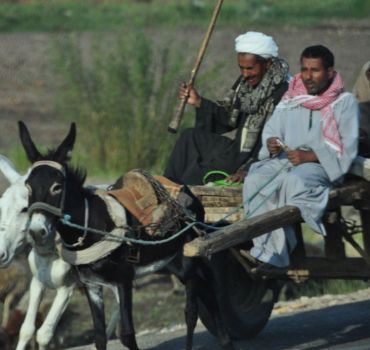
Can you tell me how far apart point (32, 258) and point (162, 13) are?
21.6m

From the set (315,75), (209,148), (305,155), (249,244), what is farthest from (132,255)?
(315,75)

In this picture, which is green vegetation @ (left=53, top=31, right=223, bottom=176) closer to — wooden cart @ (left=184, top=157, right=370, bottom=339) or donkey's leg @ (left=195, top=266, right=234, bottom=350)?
wooden cart @ (left=184, top=157, right=370, bottom=339)

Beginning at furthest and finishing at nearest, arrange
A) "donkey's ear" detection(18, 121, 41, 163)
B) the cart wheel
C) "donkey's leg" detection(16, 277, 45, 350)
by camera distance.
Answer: the cart wheel < "donkey's leg" detection(16, 277, 45, 350) < "donkey's ear" detection(18, 121, 41, 163)

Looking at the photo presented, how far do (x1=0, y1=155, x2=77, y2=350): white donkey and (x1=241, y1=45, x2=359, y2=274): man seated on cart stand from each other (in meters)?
1.40

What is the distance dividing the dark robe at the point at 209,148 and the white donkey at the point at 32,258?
1.26m

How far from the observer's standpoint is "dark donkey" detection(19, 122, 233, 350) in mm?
11078

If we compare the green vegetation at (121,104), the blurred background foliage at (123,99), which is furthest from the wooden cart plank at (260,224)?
the green vegetation at (121,104)

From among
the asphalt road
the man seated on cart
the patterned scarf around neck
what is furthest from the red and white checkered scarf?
the asphalt road

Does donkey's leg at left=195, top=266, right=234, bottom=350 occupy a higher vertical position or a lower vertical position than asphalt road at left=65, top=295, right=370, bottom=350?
higher

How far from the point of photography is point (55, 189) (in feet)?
36.5

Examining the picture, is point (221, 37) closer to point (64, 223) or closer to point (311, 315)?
point (311, 315)

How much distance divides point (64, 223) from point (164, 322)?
556cm

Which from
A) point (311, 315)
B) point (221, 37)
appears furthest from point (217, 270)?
point (221, 37)

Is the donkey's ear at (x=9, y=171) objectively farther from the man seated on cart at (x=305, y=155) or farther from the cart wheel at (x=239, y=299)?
the cart wheel at (x=239, y=299)
